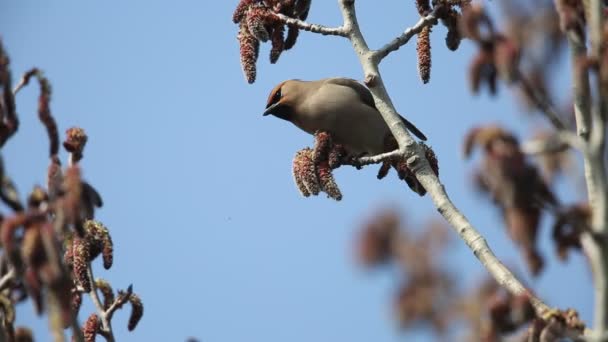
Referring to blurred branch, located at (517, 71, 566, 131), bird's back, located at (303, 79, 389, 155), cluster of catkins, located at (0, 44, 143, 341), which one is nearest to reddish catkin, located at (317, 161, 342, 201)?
cluster of catkins, located at (0, 44, 143, 341)

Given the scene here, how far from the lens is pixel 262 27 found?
4.89 m

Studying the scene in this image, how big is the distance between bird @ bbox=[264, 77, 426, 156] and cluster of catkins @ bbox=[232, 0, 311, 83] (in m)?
1.28

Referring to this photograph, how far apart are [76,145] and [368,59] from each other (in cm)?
205

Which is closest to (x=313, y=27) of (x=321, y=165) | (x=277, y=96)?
(x=321, y=165)

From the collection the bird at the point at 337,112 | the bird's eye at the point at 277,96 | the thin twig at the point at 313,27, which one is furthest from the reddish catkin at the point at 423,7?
the bird's eye at the point at 277,96

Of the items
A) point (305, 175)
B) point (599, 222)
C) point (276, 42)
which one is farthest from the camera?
point (276, 42)

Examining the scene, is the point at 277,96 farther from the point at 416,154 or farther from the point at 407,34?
the point at 416,154

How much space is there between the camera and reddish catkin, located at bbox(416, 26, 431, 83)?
499 cm

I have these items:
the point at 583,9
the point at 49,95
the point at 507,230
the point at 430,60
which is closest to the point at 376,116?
the point at 430,60

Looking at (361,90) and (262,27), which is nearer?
(262,27)

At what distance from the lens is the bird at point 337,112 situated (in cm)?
653

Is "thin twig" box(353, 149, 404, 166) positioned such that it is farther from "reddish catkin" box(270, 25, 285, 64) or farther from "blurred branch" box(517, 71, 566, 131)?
"blurred branch" box(517, 71, 566, 131)

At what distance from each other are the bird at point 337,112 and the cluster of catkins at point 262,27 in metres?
1.28

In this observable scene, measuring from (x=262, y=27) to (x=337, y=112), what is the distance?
5.99ft
